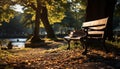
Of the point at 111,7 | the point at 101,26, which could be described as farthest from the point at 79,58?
the point at 111,7

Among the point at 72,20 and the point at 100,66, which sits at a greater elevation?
the point at 100,66

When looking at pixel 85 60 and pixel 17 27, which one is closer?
pixel 85 60

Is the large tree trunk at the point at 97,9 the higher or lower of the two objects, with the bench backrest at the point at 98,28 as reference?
higher

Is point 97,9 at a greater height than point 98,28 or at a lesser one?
greater

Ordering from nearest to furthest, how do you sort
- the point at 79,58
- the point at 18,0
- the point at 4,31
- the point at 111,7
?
1. the point at 79,58
2. the point at 111,7
3. the point at 18,0
4. the point at 4,31

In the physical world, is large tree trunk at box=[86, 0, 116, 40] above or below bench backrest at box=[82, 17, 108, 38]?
above

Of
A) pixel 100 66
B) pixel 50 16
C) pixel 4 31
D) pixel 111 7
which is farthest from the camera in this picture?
pixel 4 31

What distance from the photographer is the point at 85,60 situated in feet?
31.4

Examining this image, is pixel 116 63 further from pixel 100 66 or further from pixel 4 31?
pixel 4 31

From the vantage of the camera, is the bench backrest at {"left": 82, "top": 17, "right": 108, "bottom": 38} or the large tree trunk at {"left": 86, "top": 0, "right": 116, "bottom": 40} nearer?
the bench backrest at {"left": 82, "top": 17, "right": 108, "bottom": 38}

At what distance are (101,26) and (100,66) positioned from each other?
8.57ft

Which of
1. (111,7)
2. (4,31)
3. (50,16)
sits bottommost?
(4,31)

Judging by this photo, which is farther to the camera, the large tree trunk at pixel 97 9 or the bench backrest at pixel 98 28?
the large tree trunk at pixel 97 9

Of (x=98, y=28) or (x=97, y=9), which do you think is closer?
(x=98, y=28)
